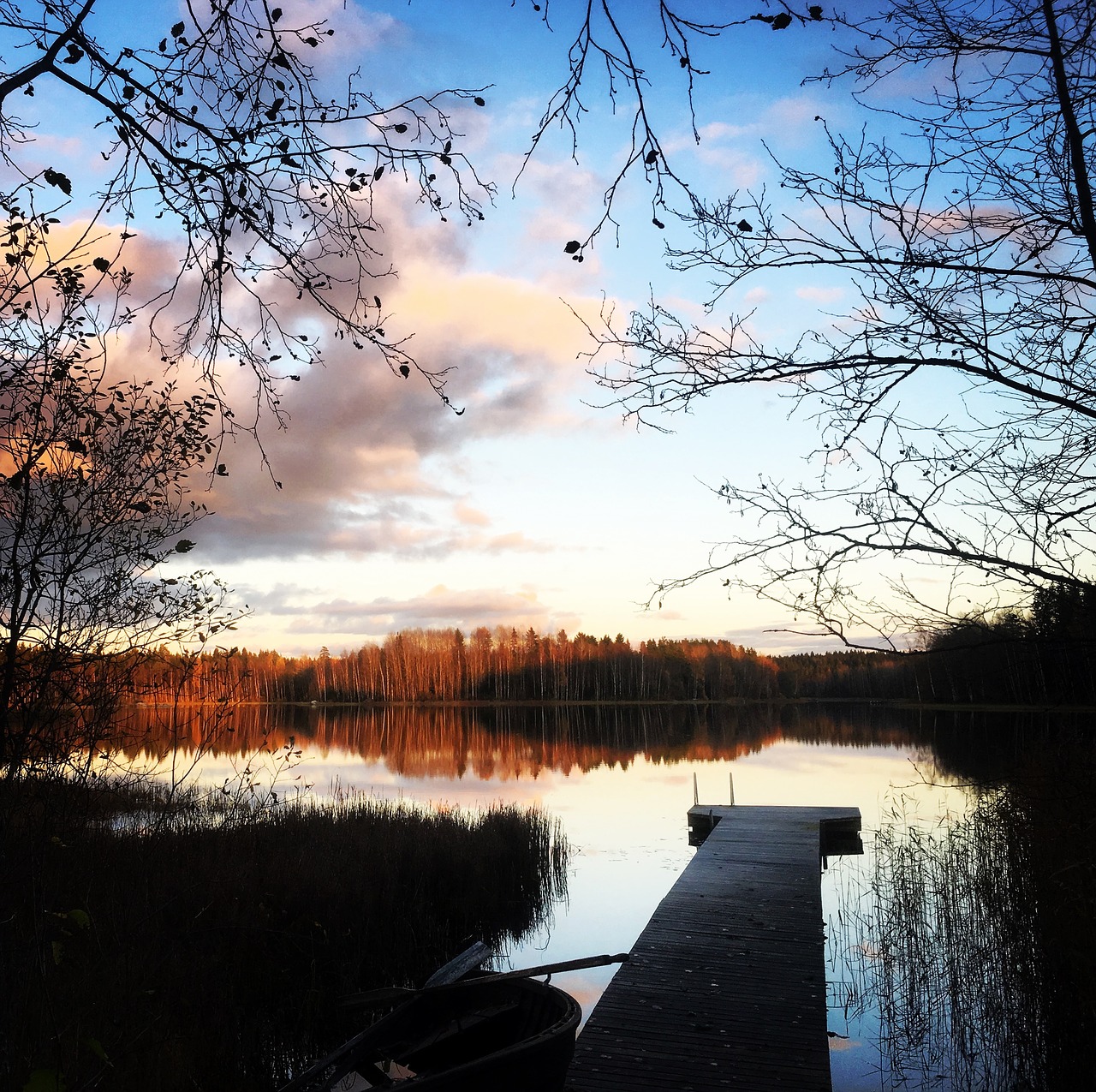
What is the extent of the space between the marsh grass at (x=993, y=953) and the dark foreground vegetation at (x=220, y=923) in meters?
4.62

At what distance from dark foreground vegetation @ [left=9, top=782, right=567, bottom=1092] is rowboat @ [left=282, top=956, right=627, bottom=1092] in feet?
3.97

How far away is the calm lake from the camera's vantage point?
852cm

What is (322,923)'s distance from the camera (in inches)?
394

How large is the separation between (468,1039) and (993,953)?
21.8ft

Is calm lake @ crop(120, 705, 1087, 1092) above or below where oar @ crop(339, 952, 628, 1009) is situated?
below

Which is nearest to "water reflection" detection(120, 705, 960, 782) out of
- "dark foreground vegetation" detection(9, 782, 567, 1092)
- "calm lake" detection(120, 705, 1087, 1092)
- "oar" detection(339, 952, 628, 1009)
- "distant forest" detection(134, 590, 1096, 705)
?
"calm lake" detection(120, 705, 1087, 1092)

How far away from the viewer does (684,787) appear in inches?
1117

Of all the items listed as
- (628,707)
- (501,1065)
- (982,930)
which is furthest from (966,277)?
(628,707)

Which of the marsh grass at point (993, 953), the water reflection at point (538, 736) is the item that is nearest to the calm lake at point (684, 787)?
the marsh grass at point (993, 953)

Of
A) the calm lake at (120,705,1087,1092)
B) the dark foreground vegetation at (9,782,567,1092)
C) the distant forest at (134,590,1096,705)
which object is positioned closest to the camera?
the dark foreground vegetation at (9,782,567,1092)

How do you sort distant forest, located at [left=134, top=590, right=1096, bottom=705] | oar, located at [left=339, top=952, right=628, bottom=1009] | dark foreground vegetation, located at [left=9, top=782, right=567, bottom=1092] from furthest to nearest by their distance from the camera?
distant forest, located at [left=134, top=590, right=1096, bottom=705]
oar, located at [left=339, top=952, right=628, bottom=1009]
dark foreground vegetation, located at [left=9, top=782, right=567, bottom=1092]

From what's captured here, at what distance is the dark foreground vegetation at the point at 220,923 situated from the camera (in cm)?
512

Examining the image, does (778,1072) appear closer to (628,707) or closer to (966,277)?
(966,277)

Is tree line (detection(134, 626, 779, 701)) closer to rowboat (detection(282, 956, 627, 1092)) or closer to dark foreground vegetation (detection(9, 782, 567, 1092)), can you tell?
dark foreground vegetation (detection(9, 782, 567, 1092))
